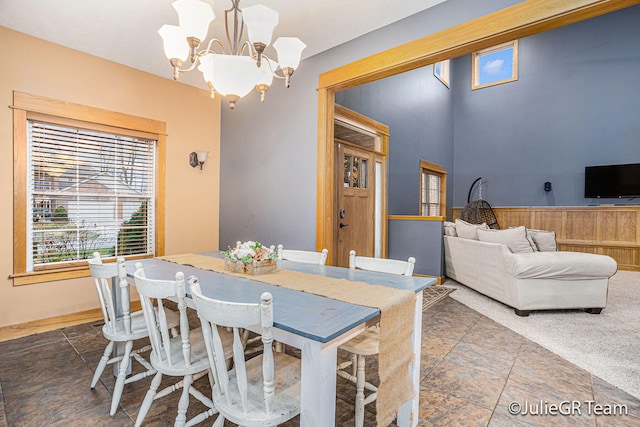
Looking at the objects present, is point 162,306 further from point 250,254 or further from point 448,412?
point 448,412

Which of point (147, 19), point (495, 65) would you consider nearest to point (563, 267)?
point (147, 19)

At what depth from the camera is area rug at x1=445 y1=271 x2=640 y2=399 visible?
7.43 ft

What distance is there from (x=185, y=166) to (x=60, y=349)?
2340 mm

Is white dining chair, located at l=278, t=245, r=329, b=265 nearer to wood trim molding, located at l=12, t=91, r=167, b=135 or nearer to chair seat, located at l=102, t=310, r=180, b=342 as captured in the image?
chair seat, located at l=102, t=310, r=180, b=342

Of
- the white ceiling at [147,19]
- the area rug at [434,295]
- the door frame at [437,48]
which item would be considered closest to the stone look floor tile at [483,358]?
the area rug at [434,295]

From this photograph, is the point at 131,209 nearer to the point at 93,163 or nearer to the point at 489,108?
the point at 93,163

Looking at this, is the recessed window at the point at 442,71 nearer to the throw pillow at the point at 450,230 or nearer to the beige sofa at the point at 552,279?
the throw pillow at the point at 450,230

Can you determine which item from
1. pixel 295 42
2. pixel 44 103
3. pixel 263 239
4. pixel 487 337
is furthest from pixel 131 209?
pixel 487 337

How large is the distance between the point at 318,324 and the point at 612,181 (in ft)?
24.9

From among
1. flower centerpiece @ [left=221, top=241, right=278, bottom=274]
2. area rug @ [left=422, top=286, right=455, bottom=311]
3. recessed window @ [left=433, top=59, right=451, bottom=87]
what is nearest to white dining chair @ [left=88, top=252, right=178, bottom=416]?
flower centerpiece @ [left=221, top=241, right=278, bottom=274]

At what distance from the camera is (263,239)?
3.78 m

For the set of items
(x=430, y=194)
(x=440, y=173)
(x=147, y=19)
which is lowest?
(x=430, y=194)

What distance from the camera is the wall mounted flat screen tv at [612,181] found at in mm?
5883

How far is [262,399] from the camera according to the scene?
1.21 meters
